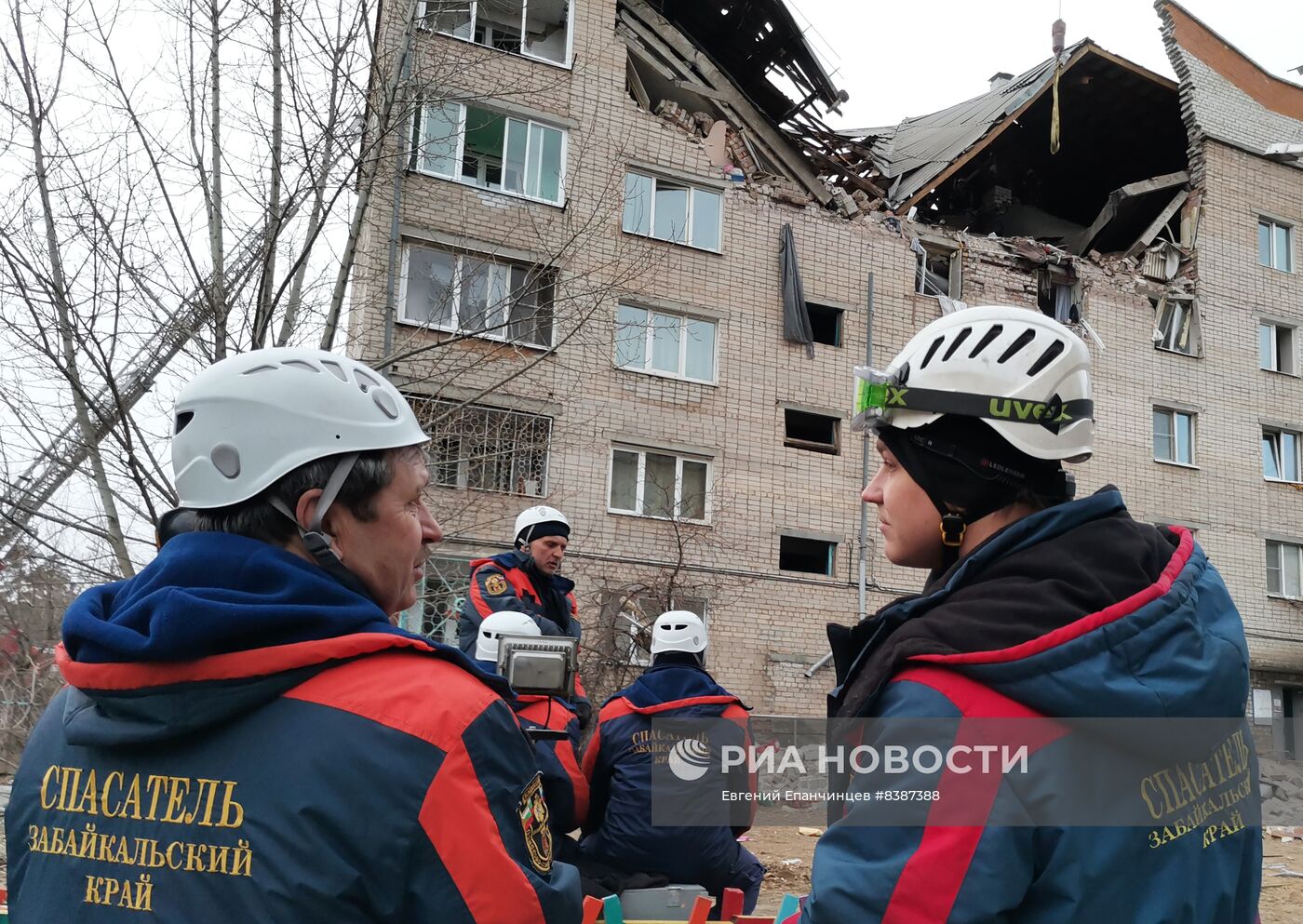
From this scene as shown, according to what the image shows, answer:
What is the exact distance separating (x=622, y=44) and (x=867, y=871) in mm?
20787

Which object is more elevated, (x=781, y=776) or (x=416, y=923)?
(x=416, y=923)

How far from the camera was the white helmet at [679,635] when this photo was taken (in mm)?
6156

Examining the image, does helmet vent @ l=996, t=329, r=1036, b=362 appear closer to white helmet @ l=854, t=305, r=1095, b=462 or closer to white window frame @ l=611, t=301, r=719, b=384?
white helmet @ l=854, t=305, r=1095, b=462

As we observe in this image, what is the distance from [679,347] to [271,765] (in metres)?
18.7

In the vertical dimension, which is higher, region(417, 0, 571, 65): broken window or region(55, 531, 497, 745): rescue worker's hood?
region(417, 0, 571, 65): broken window

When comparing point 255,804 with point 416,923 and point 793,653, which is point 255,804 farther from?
point 793,653

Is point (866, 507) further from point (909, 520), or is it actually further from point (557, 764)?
point (909, 520)

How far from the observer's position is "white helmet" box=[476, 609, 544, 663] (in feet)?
19.0

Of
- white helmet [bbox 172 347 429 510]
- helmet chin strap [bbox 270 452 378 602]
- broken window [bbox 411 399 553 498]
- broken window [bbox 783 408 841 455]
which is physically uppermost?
broken window [bbox 783 408 841 455]

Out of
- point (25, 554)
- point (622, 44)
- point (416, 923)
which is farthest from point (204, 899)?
point (622, 44)

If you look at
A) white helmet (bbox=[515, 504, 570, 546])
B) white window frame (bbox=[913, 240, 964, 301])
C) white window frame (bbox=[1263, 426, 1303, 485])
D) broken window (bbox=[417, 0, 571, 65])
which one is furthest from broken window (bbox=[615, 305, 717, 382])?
white window frame (bbox=[1263, 426, 1303, 485])

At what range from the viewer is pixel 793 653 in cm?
1953

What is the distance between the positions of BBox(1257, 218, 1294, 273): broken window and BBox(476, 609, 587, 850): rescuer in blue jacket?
1045 inches

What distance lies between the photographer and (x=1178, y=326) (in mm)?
25109
